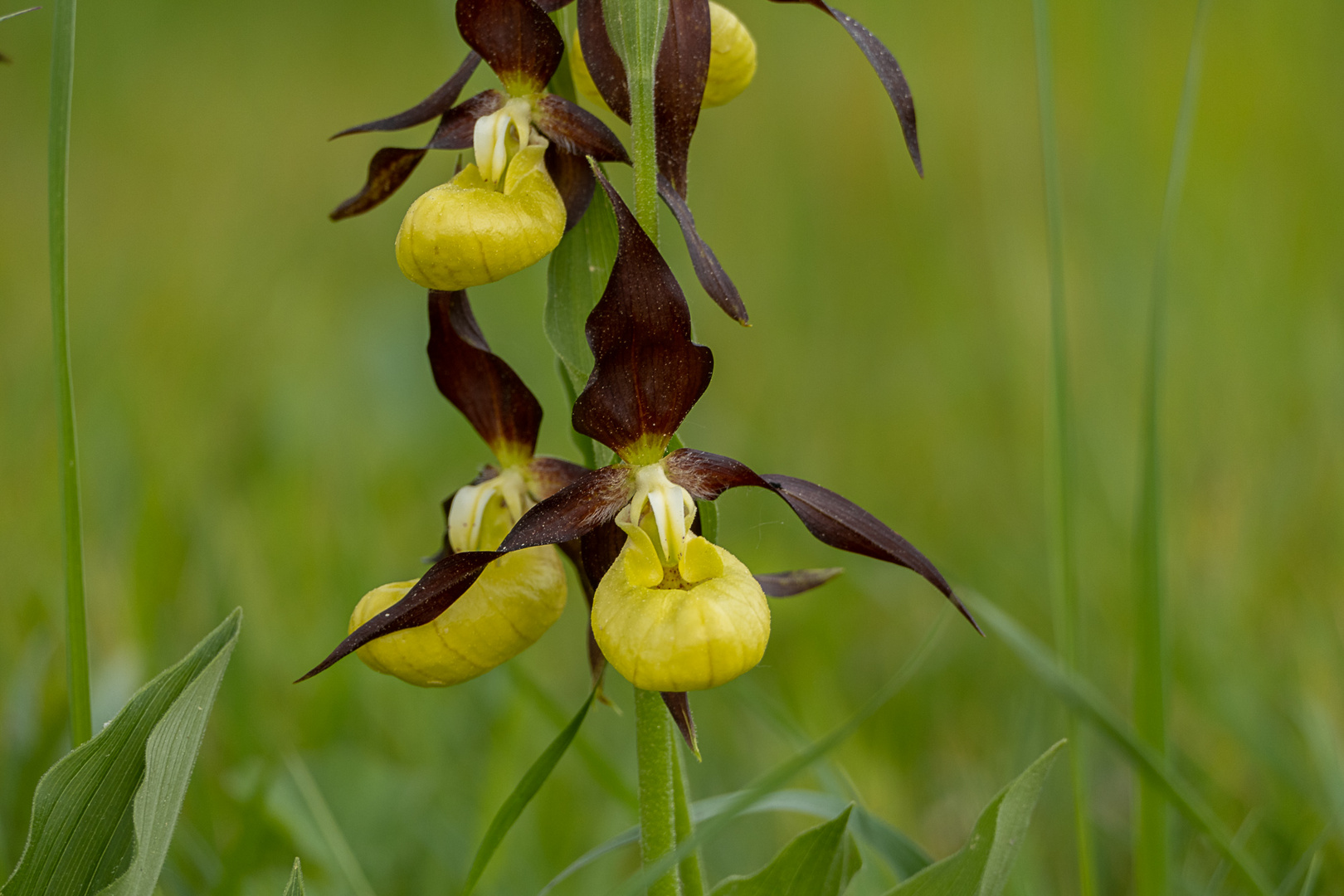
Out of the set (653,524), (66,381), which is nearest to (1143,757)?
(653,524)

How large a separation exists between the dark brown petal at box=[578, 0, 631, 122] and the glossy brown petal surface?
0.10m

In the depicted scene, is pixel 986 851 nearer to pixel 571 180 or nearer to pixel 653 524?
pixel 653 524

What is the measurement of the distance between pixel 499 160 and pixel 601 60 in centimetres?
13

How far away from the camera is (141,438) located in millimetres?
2148

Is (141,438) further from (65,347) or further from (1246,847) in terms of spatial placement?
(1246,847)

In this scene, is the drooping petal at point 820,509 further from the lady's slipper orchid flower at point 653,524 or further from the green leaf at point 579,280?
the green leaf at point 579,280

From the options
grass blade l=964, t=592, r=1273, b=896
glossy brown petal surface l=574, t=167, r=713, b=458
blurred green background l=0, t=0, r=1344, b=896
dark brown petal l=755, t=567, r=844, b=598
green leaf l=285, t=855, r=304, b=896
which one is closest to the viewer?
green leaf l=285, t=855, r=304, b=896

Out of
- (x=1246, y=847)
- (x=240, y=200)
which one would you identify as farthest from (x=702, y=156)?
(x=1246, y=847)

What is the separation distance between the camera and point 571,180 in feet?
3.52

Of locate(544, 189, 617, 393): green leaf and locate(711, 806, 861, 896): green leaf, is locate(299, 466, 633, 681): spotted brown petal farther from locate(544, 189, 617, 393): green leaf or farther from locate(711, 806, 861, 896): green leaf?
locate(711, 806, 861, 896): green leaf

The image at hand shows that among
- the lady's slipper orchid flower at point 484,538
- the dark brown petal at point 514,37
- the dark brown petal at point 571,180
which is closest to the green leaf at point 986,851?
the lady's slipper orchid flower at point 484,538

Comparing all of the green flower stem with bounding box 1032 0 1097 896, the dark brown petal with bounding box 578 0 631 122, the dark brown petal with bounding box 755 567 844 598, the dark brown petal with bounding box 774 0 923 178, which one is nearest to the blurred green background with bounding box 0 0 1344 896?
the dark brown petal with bounding box 755 567 844 598

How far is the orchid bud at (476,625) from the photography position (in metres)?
0.98

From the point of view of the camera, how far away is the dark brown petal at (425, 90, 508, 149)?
3.58ft
